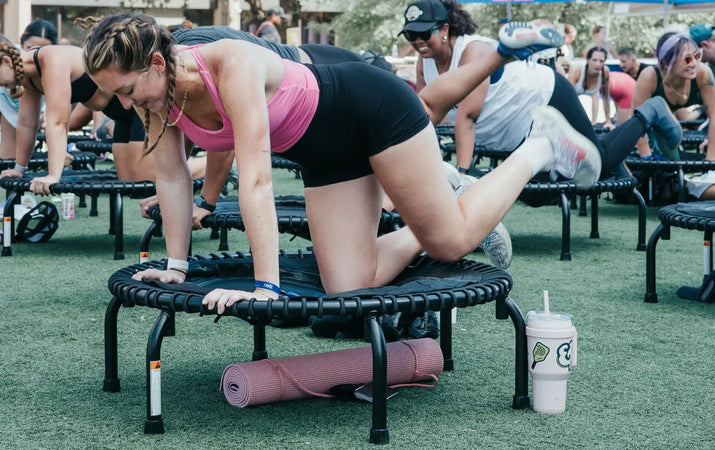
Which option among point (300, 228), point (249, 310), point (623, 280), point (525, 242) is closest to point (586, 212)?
point (525, 242)

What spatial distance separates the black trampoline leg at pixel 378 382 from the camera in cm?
219

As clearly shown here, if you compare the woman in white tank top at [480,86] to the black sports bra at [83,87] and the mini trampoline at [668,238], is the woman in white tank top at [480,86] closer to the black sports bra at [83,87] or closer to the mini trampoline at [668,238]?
the mini trampoline at [668,238]

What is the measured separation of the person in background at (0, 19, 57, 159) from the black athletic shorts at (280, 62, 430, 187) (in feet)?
12.3

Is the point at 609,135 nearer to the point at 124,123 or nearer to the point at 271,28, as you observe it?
the point at 124,123

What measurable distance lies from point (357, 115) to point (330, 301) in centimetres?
61

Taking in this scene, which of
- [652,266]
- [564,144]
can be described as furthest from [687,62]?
[564,144]

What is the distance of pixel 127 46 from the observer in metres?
2.24

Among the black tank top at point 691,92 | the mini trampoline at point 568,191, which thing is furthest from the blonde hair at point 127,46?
the black tank top at point 691,92

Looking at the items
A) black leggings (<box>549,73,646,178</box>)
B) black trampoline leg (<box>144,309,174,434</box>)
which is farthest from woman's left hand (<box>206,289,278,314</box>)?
black leggings (<box>549,73,646,178</box>)

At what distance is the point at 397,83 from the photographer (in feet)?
8.77

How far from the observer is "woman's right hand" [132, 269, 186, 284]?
2.53m

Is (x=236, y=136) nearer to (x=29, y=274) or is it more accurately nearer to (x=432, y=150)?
(x=432, y=150)

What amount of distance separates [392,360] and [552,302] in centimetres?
144

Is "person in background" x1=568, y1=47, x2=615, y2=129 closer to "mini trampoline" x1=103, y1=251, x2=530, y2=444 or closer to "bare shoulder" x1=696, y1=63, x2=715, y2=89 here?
"bare shoulder" x1=696, y1=63, x2=715, y2=89
